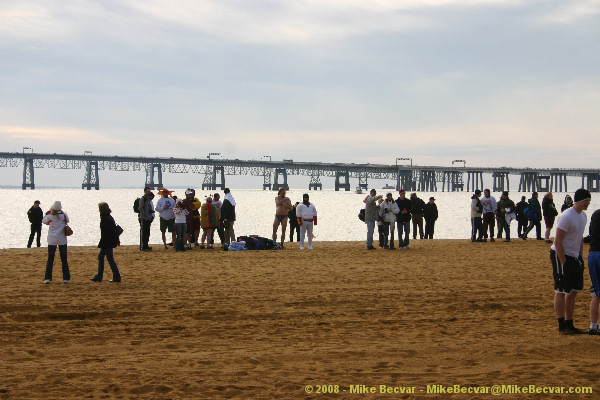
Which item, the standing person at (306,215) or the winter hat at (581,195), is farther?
the standing person at (306,215)

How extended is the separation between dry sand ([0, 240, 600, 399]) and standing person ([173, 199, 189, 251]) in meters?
3.68

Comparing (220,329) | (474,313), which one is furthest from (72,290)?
(474,313)

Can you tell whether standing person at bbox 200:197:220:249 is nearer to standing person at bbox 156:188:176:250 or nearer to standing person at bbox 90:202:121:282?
standing person at bbox 156:188:176:250

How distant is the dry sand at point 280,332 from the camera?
658cm

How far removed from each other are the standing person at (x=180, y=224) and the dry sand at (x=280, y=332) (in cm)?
368

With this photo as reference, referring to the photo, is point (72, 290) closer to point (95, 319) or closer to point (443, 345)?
point (95, 319)

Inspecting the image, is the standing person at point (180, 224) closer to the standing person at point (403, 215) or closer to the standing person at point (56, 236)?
the standing person at point (56, 236)

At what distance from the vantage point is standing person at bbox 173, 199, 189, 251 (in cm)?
1930

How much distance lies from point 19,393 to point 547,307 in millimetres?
7818

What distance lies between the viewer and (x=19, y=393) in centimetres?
621

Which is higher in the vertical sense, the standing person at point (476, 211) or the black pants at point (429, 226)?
Result: the standing person at point (476, 211)

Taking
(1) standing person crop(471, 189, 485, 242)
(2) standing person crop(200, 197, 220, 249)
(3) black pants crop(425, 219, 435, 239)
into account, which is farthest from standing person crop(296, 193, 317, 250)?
(3) black pants crop(425, 219, 435, 239)

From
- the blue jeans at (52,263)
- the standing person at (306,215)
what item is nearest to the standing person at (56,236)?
the blue jeans at (52,263)

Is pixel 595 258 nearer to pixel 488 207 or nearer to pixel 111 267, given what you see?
pixel 111 267
